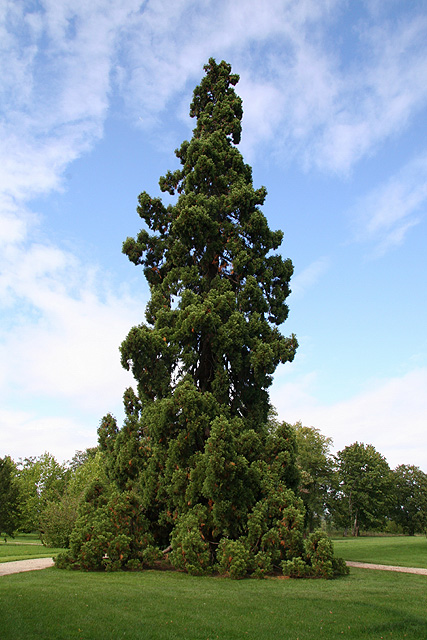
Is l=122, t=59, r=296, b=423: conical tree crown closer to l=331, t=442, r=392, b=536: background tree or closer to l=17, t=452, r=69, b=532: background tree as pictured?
l=17, t=452, r=69, b=532: background tree

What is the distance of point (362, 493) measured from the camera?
165 ft

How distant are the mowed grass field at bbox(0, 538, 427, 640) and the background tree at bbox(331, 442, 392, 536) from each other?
44802 millimetres

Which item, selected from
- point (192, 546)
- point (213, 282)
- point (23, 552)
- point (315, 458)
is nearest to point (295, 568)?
point (192, 546)

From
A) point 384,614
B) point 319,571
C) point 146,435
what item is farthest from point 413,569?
point 146,435

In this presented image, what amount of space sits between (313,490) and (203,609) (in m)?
39.0

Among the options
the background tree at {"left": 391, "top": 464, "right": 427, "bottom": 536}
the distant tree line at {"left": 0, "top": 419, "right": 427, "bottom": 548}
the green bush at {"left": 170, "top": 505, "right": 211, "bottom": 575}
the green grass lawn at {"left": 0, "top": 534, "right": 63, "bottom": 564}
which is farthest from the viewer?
the background tree at {"left": 391, "top": 464, "right": 427, "bottom": 536}

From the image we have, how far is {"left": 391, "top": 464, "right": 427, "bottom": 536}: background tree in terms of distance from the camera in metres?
60.4

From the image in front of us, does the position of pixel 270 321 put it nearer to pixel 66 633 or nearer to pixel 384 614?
pixel 384 614

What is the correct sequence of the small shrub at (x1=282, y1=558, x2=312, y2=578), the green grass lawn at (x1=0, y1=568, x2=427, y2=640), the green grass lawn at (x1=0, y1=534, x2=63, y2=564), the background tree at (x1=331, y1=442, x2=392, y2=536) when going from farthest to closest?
the background tree at (x1=331, y1=442, x2=392, y2=536) → the green grass lawn at (x1=0, y1=534, x2=63, y2=564) → the small shrub at (x1=282, y1=558, x2=312, y2=578) → the green grass lawn at (x1=0, y1=568, x2=427, y2=640)

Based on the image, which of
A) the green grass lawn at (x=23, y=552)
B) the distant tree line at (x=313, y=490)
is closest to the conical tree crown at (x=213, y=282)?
the distant tree line at (x=313, y=490)

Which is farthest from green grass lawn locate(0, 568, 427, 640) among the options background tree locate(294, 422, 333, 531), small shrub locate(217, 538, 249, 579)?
background tree locate(294, 422, 333, 531)

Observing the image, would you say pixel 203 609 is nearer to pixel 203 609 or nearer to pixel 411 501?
pixel 203 609

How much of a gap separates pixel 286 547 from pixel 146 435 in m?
5.24

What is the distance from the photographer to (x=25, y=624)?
5.32 m
